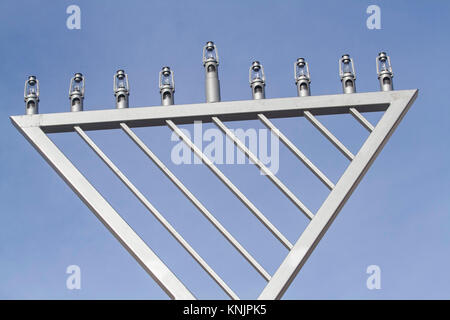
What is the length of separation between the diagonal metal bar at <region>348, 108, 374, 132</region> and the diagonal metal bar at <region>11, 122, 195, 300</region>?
1.66 m

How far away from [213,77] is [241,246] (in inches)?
53.2

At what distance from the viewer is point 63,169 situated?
5352mm

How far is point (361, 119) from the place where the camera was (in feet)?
17.8

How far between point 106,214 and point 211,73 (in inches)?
51.2

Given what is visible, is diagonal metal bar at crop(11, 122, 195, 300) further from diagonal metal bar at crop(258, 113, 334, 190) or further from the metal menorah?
diagonal metal bar at crop(258, 113, 334, 190)

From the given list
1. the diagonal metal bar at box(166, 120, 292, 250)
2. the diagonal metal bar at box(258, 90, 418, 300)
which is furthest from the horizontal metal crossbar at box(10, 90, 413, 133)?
the diagonal metal bar at box(166, 120, 292, 250)

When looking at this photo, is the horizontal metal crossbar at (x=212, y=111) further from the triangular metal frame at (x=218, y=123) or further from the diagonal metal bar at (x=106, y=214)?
the diagonal metal bar at (x=106, y=214)

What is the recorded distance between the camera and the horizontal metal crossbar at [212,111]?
5.48 m

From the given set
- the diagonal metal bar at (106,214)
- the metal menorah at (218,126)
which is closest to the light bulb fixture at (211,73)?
the metal menorah at (218,126)

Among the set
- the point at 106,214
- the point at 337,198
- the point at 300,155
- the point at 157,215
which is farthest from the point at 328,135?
the point at 106,214

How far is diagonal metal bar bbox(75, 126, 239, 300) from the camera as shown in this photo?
4.85m

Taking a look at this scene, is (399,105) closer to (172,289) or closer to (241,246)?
(241,246)
